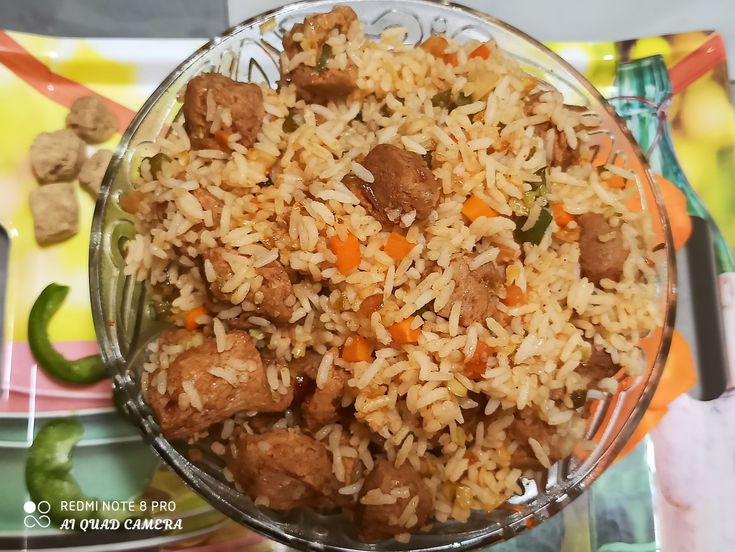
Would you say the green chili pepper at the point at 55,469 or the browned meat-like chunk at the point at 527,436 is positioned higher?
the browned meat-like chunk at the point at 527,436

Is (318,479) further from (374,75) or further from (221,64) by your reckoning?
(221,64)

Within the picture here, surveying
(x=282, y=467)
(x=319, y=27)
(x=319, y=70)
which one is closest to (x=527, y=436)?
(x=282, y=467)

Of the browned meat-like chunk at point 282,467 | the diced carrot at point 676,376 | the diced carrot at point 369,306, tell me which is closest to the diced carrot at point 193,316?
the browned meat-like chunk at point 282,467

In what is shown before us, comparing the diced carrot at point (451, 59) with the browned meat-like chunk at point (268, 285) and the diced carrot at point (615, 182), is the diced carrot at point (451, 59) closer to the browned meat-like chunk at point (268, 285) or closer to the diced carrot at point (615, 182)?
the diced carrot at point (615, 182)

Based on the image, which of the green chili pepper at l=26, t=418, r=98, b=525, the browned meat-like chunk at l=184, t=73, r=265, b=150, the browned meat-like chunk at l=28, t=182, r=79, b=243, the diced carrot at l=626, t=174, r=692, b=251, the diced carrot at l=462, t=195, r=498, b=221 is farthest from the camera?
the diced carrot at l=626, t=174, r=692, b=251

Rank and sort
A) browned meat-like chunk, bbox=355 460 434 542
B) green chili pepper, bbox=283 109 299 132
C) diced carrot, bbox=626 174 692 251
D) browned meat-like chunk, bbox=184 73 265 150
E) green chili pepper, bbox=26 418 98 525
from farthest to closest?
diced carrot, bbox=626 174 692 251
green chili pepper, bbox=26 418 98 525
green chili pepper, bbox=283 109 299 132
browned meat-like chunk, bbox=184 73 265 150
browned meat-like chunk, bbox=355 460 434 542

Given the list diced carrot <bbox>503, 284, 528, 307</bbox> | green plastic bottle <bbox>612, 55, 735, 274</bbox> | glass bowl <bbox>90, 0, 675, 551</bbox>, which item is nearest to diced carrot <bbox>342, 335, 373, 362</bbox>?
diced carrot <bbox>503, 284, 528, 307</bbox>

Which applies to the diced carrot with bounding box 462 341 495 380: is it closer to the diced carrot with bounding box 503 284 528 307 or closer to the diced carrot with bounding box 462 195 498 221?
the diced carrot with bounding box 503 284 528 307
